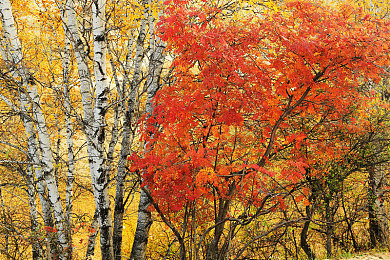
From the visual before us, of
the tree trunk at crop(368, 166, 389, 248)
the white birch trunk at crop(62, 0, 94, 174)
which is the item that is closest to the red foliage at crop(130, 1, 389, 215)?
the white birch trunk at crop(62, 0, 94, 174)

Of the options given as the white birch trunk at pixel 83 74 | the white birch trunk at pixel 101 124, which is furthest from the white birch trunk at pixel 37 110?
the white birch trunk at pixel 101 124

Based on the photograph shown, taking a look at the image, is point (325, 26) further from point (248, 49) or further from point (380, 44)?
point (248, 49)

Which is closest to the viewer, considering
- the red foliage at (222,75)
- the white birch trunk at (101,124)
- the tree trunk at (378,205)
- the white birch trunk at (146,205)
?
the white birch trunk at (101,124)

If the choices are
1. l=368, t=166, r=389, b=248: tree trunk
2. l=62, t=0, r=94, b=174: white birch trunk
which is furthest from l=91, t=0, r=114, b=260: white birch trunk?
l=368, t=166, r=389, b=248: tree trunk

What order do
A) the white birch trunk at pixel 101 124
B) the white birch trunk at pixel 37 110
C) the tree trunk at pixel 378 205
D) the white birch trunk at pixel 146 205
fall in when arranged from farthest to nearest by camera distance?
the tree trunk at pixel 378 205
the white birch trunk at pixel 146 205
the white birch trunk at pixel 37 110
the white birch trunk at pixel 101 124

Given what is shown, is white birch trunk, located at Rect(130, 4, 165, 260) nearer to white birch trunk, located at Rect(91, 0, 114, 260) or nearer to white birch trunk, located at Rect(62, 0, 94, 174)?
white birch trunk, located at Rect(91, 0, 114, 260)

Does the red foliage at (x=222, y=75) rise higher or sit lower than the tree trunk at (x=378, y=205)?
higher

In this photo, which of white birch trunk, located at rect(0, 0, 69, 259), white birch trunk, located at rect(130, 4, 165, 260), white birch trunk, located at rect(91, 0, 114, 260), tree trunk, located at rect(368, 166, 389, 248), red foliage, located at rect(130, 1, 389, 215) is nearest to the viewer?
white birch trunk, located at rect(91, 0, 114, 260)

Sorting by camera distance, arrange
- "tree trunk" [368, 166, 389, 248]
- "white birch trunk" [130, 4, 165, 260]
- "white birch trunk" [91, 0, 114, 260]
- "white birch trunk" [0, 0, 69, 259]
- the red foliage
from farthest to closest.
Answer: "tree trunk" [368, 166, 389, 248] → "white birch trunk" [130, 4, 165, 260] → "white birch trunk" [0, 0, 69, 259] → the red foliage → "white birch trunk" [91, 0, 114, 260]

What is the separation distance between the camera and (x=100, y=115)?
155 inches

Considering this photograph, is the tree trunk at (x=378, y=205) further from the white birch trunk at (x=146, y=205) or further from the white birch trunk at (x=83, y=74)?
the white birch trunk at (x=83, y=74)

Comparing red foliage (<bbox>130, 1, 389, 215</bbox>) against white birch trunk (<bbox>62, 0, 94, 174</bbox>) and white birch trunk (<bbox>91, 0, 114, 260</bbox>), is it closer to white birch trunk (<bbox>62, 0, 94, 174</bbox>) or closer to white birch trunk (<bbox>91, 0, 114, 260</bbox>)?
white birch trunk (<bbox>91, 0, 114, 260</bbox>)

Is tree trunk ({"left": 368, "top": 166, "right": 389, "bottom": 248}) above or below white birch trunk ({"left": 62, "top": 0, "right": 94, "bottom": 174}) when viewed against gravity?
below

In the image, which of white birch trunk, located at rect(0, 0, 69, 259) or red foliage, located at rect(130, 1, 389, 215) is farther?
white birch trunk, located at rect(0, 0, 69, 259)
